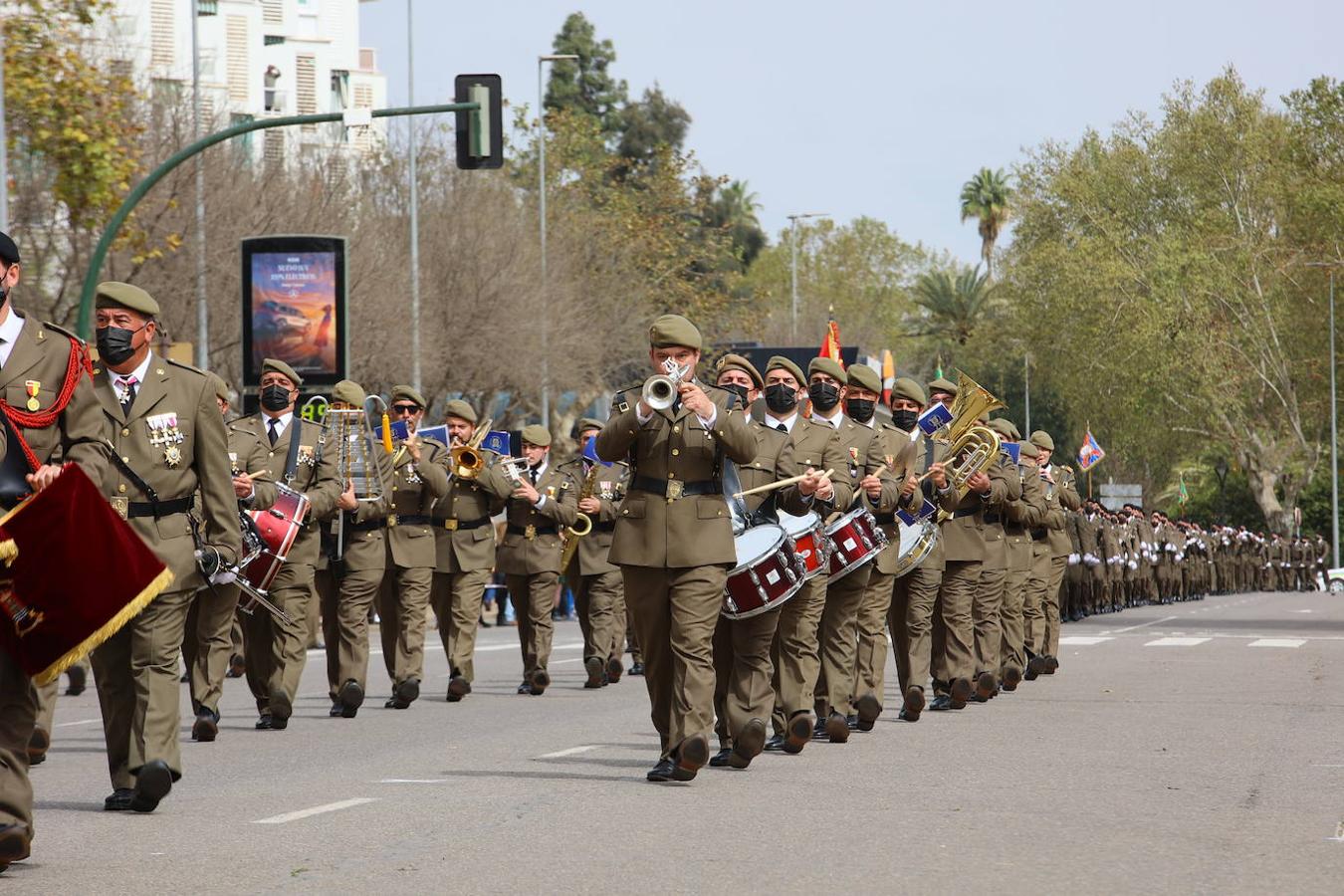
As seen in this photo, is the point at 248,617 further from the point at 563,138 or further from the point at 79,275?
the point at 563,138

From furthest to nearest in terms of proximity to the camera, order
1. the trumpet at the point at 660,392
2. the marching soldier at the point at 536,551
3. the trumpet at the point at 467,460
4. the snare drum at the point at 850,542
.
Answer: the marching soldier at the point at 536,551
the trumpet at the point at 467,460
the snare drum at the point at 850,542
the trumpet at the point at 660,392

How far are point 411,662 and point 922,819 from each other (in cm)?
746

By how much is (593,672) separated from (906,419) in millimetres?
4260

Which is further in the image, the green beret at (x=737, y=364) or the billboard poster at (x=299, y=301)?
the billboard poster at (x=299, y=301)

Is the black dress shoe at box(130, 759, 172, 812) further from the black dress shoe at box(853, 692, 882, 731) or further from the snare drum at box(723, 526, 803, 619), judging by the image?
the black dress shoe at box(853, 692, 882, 731)

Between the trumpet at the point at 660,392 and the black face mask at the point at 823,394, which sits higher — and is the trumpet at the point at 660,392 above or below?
below

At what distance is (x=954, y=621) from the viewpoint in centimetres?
1650

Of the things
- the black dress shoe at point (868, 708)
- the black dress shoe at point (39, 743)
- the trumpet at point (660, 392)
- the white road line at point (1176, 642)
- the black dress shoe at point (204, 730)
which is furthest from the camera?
the white road line at point (1176, 642)

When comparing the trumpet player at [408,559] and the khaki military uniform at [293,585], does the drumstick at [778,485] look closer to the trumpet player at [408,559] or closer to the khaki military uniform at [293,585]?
the khaki military uniform at [293,585]

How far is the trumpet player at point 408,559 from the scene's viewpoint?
54.8 feet

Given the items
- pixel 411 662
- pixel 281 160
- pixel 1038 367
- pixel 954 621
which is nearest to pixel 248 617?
pixel 411 662

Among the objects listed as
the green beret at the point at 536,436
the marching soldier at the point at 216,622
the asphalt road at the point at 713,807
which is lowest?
the asphalt road at the point at 713,807

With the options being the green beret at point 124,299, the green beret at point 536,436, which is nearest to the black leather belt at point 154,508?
the green beret at point 124,299

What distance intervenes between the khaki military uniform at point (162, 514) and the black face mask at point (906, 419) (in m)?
6.84
